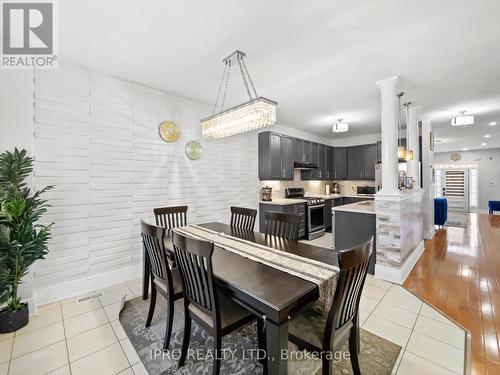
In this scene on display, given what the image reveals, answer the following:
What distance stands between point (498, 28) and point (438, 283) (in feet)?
9.47

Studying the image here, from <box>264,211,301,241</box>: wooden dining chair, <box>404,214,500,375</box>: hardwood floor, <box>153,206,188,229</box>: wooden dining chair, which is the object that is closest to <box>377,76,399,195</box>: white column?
<box>404,214,500,375</box>: hardwood floor

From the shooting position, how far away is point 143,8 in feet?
5.79

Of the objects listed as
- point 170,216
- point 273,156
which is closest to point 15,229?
point 170,216

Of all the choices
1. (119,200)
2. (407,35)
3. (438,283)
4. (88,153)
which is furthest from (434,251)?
(88,153)

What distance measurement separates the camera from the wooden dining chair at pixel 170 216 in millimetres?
2900

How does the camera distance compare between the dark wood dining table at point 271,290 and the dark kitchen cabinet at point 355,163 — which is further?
the dark kitchen cabinet at point 355,163

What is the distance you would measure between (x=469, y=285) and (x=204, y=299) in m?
3.50

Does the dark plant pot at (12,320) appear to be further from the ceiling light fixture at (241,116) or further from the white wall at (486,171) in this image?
the white wall at (486,171)

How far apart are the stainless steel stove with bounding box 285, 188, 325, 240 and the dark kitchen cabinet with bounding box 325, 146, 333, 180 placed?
129 cm

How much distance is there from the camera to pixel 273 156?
486cm

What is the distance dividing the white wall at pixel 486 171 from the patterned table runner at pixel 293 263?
11.7m

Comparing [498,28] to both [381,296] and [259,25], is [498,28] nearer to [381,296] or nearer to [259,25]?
[259,25]

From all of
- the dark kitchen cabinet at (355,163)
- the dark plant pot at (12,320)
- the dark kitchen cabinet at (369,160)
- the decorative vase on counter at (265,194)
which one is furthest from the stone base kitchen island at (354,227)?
the dark plant pot at (12,320)

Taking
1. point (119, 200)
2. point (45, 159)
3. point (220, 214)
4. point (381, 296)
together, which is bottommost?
point (381, 296)
